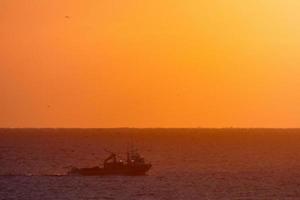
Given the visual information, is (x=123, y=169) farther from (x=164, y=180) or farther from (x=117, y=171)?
(x=164, y=180)

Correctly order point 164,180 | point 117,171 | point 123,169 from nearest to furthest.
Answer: point 164,180 < point 123,169 < point 117,171

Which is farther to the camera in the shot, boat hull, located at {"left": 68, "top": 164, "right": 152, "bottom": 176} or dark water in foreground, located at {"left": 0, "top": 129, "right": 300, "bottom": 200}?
boat hull, located at {"left": 68, "top": 164, "right": 152, "bottom": 176}

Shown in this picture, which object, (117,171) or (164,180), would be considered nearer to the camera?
(164,180)

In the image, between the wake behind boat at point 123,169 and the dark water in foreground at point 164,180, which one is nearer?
the dark water in foreground at point 164,180

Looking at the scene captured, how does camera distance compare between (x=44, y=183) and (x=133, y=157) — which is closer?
(x=44, y=183)

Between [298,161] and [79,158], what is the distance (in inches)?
1385

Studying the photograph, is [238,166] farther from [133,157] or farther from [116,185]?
[116,185]

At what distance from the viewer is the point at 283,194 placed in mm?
97750

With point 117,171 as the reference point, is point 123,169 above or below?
above

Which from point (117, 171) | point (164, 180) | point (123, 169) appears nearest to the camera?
point (164, 180)

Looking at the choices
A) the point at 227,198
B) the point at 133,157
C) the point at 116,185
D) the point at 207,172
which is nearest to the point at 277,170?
the point at 207,172

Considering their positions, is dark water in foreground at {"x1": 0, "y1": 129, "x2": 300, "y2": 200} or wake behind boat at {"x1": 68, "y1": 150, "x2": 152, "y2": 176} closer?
dark water in foreground at {"x1": 0, "y1": 129, "x2": 300, "y2": 200}

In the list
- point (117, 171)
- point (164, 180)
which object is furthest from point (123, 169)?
point (164, 180)

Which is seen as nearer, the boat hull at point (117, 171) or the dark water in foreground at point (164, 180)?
the dark water in foreground at point (164, 180)
